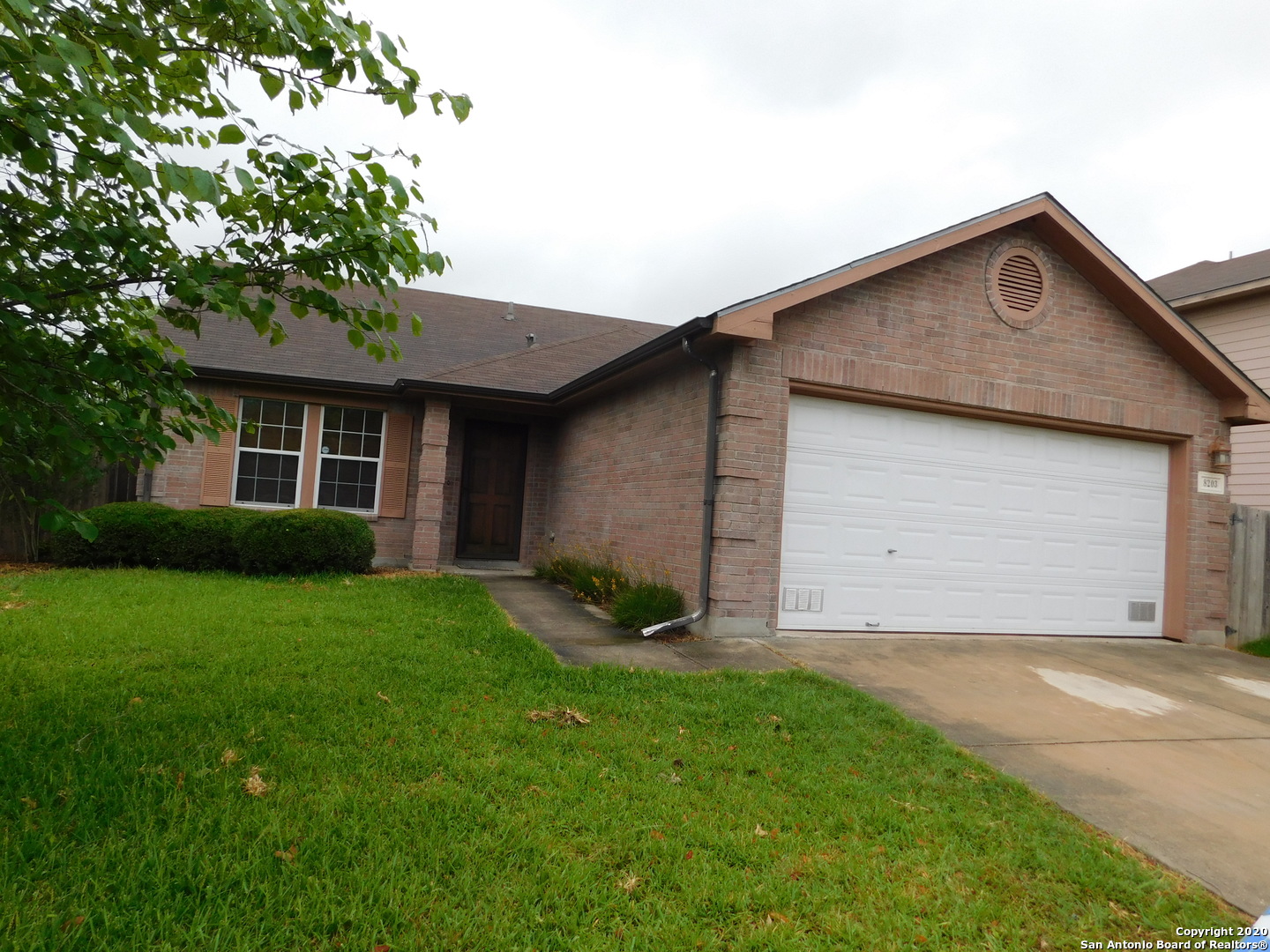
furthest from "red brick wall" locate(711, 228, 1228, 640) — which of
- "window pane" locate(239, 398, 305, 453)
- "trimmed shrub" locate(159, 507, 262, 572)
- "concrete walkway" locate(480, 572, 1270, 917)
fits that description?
"window pane" locate(239, 398, 305, 453)

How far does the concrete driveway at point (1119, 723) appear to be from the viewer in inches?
149

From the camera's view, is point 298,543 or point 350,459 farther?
point 350,459

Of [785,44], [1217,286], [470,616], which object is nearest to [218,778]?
[470,616]

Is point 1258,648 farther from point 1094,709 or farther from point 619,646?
point 619,646

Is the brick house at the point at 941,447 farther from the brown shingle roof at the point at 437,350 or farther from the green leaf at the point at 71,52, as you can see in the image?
the green leaf at the point at 71,52

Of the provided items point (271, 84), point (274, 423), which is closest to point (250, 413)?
point (274, 423)

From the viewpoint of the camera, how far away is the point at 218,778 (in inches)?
142

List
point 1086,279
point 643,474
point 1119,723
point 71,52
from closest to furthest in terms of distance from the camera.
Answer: point 71,52, point 1119,723, point 1086,279, point 643,474

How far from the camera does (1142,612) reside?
940cm

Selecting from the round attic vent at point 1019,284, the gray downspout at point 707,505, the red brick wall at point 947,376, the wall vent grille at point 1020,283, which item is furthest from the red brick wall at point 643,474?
the wall vent grille at point 1020,283

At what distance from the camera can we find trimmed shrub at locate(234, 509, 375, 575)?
34.9ft

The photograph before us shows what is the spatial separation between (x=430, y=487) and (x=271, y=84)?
9.00m

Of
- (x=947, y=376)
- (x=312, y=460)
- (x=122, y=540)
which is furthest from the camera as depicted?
(x=312, y=460)

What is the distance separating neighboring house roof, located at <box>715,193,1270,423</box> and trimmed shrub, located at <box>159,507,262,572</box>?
7.85 m
